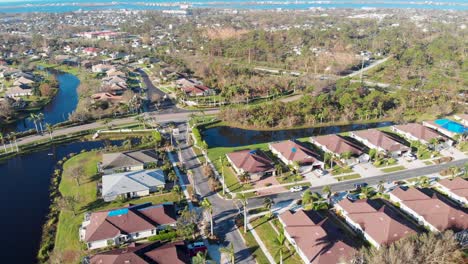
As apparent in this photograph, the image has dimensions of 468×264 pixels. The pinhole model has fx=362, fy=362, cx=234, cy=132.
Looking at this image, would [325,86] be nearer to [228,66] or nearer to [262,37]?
[228,66]

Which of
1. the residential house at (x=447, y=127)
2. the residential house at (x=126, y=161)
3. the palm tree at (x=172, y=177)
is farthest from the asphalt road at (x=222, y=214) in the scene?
the residential house at (x=447, y=127)

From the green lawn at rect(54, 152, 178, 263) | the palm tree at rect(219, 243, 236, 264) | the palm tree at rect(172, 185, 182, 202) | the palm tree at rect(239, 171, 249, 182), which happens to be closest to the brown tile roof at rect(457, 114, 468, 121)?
the palm tree at rect(239, 171, 249, 182)

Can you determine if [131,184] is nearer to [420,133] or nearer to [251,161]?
[251,161]

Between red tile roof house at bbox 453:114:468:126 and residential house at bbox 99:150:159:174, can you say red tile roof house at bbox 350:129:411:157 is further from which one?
residential house at bbox 99:150:159:174

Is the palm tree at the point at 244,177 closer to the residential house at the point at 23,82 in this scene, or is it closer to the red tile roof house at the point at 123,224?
the red tile roof house at the point at 123,224

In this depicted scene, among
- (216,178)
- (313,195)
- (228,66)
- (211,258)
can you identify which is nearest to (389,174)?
(313,195)
